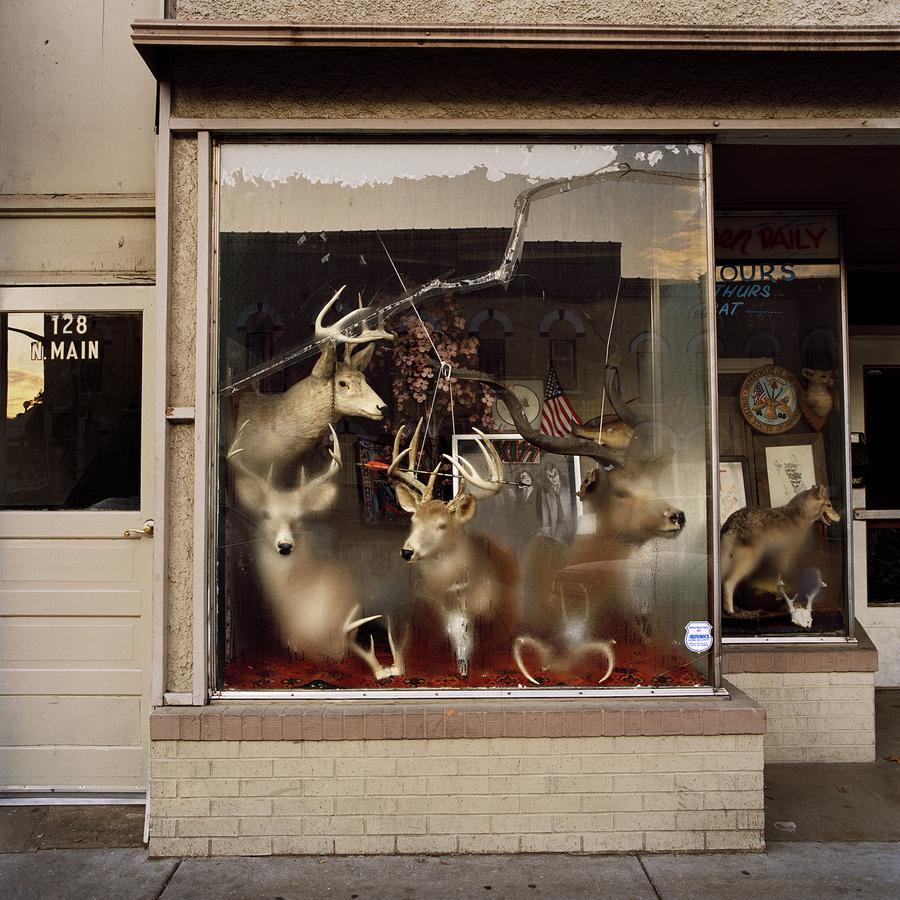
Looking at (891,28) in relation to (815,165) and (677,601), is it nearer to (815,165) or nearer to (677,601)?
(815,165)

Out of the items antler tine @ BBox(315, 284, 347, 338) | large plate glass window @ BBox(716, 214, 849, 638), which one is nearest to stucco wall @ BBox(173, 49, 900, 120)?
antler tine @ BBox(315, 284, 347, 338)

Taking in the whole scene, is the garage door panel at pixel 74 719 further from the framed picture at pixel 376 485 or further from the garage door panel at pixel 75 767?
the framed picture at pixel 376 485

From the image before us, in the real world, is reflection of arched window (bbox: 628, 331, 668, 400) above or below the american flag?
above

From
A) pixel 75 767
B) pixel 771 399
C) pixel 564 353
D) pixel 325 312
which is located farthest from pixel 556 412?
pixel 75 767

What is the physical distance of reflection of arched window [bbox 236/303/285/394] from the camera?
167 inches

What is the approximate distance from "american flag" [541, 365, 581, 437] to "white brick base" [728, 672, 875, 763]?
216cm

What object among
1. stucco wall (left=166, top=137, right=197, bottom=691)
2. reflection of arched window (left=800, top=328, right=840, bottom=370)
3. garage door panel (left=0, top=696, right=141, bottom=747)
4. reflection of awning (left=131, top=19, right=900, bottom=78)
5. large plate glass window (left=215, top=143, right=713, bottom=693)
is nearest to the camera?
reflection of awning (left=131, top=19, right=900, bottom=78)

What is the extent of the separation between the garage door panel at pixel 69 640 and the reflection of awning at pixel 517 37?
2.93 metres

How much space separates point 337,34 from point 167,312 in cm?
154

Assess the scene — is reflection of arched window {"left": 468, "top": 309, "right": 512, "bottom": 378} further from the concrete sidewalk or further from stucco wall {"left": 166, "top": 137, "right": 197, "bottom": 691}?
the concrete sidewalk

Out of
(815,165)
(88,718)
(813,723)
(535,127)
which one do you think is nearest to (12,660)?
(88,718)

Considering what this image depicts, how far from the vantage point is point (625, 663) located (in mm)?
4246

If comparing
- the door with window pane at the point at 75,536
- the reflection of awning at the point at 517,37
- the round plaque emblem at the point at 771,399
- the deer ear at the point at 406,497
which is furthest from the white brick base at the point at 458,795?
the reflection of awning at the point at 517,37

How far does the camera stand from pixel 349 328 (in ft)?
14.1
